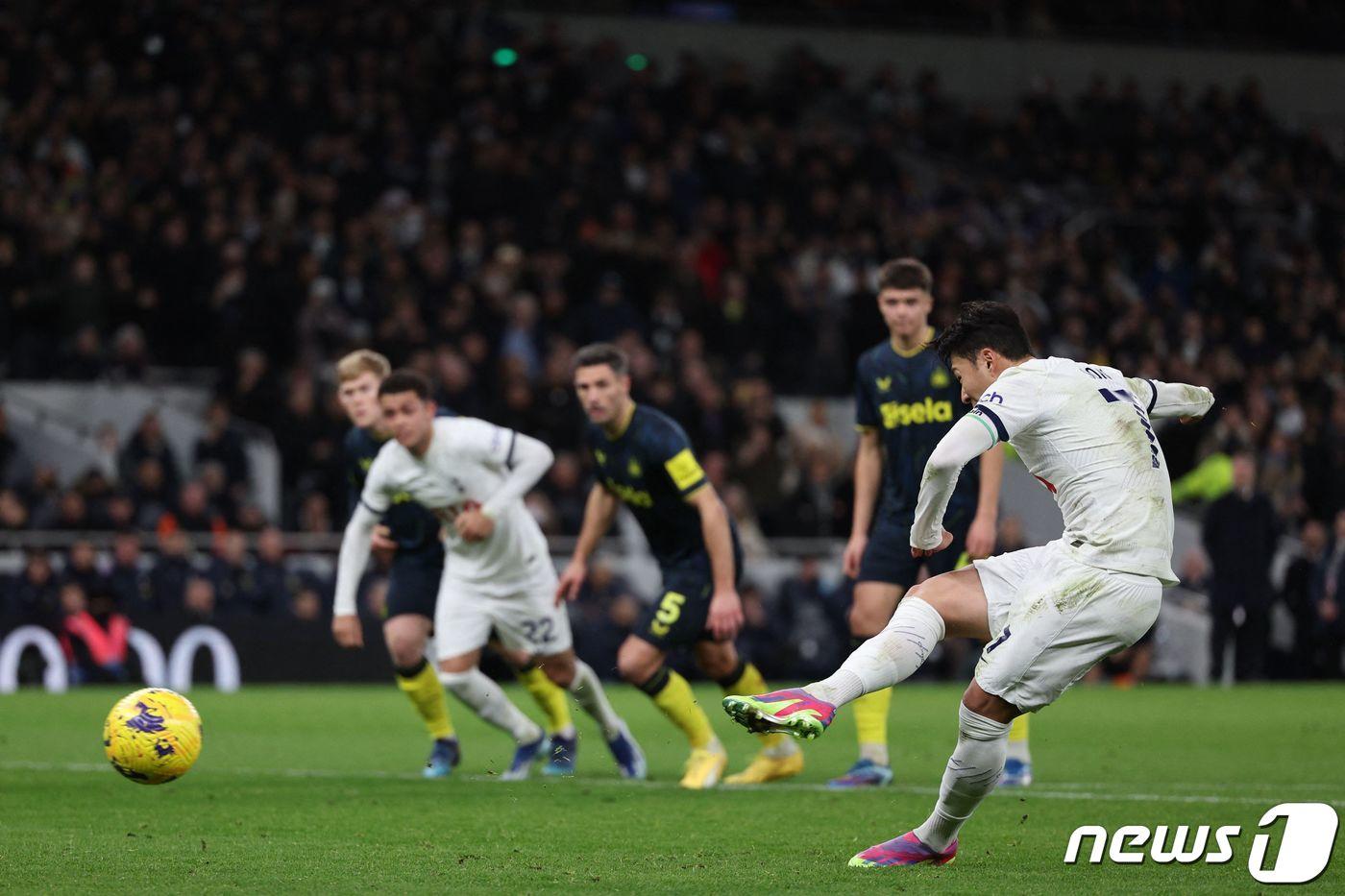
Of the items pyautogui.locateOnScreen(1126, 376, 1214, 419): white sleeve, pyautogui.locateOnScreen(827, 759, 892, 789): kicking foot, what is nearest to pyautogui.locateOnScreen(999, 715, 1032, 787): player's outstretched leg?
pyautogui.locateOnScreen(827, 759, 892, 789): kicking foot

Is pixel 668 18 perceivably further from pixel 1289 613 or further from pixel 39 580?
pixel 39 580

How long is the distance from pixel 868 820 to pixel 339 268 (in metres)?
13.8

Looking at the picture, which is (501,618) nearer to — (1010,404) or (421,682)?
(421,682)

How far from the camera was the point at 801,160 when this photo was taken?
85.9 ft

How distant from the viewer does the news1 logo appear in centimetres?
657

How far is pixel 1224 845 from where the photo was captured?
286 inches

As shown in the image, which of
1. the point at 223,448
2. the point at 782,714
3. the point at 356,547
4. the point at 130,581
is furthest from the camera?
the point at 223,448

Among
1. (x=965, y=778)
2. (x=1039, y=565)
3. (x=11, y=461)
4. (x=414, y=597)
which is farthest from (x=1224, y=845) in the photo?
(x=11, y=461)

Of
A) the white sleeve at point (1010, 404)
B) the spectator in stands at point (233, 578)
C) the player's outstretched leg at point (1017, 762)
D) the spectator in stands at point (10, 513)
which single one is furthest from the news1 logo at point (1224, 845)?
the spectator in stands at point (10, 513)

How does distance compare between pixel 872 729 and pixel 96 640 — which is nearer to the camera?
pixel 872 729

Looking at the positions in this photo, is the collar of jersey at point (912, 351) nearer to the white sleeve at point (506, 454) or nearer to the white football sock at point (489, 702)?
the white sleeve at point (506, 454)

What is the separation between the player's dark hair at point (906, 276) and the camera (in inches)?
380

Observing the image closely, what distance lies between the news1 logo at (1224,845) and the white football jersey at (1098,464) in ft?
3.32

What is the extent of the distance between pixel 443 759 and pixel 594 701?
96cm
